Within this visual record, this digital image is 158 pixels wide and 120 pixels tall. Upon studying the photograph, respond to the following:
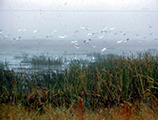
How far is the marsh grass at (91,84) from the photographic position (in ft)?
11.6

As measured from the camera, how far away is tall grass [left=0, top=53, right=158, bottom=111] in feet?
11.6

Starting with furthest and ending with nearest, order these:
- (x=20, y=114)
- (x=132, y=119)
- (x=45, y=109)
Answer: (x=45, y=109) → (x=20, y=114) → (x=132, y=119)

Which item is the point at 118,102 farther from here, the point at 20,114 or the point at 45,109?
the point at 20,114

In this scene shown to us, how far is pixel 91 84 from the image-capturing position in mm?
3621

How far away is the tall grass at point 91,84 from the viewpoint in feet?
11.6

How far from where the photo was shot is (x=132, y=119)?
288 cm

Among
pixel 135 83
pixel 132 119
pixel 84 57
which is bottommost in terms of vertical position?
pixel 132 119

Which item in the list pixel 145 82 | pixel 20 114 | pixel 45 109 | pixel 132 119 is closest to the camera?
pixel 132 119

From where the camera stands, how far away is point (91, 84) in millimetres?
3621

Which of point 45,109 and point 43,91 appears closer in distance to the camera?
point 45,109

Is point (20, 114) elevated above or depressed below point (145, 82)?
below

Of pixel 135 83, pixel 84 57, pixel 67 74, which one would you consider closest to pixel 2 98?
pixel 67 74

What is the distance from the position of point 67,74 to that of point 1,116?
1.06 metres

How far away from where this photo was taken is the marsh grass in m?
3.54
